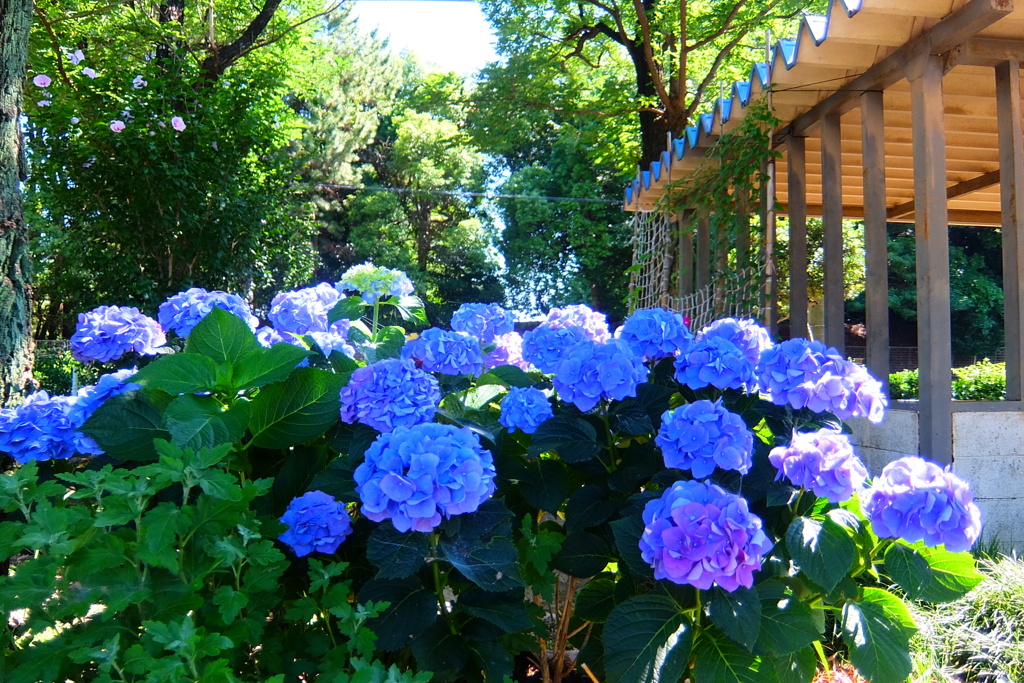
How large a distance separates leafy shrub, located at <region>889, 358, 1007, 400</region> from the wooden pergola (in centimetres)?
305

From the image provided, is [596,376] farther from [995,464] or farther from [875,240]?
[875,240]

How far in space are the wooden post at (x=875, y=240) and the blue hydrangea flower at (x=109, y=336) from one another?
3.54 m

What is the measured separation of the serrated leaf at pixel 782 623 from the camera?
4.57 ft

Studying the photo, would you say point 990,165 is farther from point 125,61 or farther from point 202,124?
point 125,61

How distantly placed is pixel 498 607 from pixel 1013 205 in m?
3.62

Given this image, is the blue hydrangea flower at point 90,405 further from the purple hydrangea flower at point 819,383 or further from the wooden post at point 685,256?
the wooden post at point 685,256

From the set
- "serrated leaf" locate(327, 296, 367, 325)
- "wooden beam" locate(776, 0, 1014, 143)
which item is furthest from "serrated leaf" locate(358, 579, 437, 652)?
"wooden beam" locate(776, 0, 1014, 143)

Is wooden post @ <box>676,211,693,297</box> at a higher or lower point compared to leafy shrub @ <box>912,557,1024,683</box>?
higher

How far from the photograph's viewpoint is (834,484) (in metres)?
1.34

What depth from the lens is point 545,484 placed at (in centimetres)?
169

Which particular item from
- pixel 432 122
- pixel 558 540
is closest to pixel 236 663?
pixel 558 540

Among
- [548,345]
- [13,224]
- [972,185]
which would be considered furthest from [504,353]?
[972,185]

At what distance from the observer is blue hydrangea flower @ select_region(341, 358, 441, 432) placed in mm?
1535

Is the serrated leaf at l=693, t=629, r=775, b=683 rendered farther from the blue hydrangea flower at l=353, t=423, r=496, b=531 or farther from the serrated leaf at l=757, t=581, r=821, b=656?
the blue hydrangea flower at l=353, t=423, r=496, b=531
